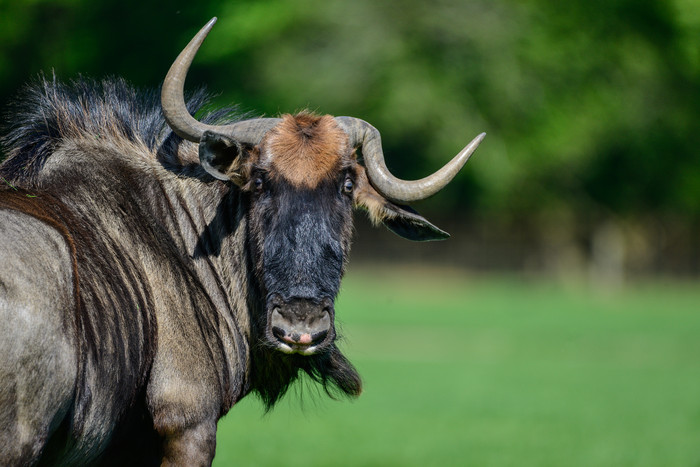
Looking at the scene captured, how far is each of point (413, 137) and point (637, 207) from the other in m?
16.0

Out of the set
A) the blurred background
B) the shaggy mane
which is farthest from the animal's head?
the blurred background

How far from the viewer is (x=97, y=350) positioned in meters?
5.06

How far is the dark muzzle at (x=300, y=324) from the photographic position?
5.66 meters

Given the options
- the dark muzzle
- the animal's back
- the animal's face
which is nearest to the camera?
the animal's back

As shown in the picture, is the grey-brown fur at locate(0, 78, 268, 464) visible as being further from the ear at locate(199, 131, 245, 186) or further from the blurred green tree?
the blurred green tree

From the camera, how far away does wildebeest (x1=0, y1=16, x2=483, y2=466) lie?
4961mm

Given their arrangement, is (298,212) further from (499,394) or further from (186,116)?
(499,394)

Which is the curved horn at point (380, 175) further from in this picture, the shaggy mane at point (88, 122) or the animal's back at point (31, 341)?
the animal's back at point (31, 341)

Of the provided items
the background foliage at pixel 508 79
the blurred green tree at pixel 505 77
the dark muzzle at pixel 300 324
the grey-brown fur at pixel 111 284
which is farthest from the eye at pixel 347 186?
the blurred green tree at pixel 505 77

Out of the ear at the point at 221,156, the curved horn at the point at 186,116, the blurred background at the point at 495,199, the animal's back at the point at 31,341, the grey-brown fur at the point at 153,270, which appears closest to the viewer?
the animal's back at the point at 31,341

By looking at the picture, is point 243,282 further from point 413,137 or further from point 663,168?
point 663,168

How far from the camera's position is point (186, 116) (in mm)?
6352

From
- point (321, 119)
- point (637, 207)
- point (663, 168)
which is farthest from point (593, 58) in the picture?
point (321, 119)

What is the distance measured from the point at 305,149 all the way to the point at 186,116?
82 cm
